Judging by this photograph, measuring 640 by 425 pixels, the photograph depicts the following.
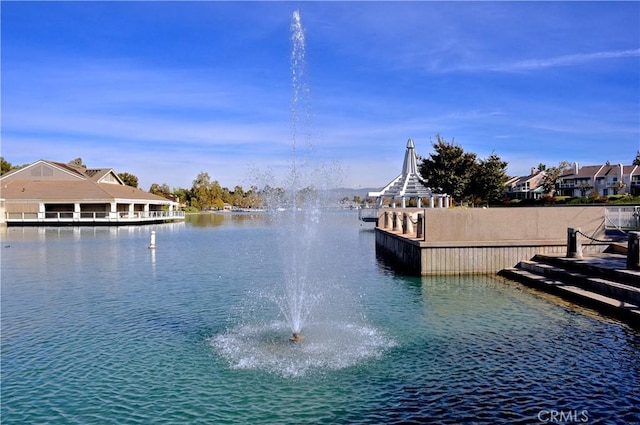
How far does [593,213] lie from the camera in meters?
18.9

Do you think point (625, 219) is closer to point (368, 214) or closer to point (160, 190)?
point (368, 214)

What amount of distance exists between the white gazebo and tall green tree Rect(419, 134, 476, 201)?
1.21m

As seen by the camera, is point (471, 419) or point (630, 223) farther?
point (630, 223)

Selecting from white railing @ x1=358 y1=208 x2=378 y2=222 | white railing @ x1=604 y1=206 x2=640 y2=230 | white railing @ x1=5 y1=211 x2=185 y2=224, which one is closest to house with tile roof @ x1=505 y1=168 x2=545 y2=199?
white railing @ x1=358 y1=208 x2=378 y2=222

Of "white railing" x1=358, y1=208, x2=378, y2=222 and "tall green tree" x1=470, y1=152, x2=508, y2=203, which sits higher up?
"tall green tree" x1=470, y1=152, x2=508, y2=203

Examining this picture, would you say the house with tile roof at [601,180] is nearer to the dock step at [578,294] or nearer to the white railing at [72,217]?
the white railing at [72,217]

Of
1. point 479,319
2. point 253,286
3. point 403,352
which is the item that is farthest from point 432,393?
point 253,286

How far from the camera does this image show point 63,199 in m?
57.6

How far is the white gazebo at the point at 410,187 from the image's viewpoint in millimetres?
48875

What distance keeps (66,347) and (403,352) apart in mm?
6402

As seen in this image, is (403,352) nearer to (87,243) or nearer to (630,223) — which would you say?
(630,223)

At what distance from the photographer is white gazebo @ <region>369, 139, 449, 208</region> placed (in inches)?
1924

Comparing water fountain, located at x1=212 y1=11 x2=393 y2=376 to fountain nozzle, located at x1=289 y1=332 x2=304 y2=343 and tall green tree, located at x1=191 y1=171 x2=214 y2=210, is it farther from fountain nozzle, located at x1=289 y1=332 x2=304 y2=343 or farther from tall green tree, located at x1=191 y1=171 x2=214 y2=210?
tall green tree, located at x1=191 y1=171 x2=214 y2=210

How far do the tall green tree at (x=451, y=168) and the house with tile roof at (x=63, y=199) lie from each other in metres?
33.8
